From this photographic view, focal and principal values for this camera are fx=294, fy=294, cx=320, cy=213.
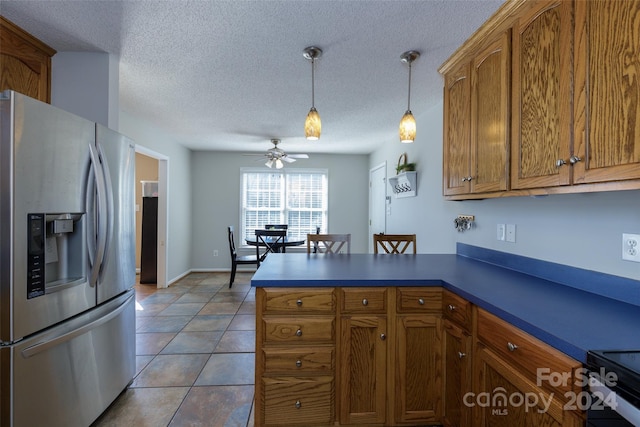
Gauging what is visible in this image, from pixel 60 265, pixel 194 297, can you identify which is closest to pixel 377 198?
pixel 194 297

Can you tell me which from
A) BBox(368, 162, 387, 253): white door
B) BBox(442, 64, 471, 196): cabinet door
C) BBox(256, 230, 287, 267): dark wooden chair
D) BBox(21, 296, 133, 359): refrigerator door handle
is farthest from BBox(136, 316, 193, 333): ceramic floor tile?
BBox(368, 162, 387, 253): white door

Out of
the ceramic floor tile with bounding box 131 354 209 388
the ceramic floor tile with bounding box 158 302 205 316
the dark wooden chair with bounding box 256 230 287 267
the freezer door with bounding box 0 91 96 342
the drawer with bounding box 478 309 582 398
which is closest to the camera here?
the drawer with bounding box 478 309 582 398

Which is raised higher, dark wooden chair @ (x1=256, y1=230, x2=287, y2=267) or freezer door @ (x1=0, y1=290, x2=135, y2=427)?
dark wooden chair @ (x1=256, y1=230, x2=287, y2=267)

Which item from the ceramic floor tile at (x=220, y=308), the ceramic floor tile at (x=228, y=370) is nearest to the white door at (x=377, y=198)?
the ceramic floor tile at (x=220, y=308)

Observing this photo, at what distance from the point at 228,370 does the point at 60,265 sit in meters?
1.38

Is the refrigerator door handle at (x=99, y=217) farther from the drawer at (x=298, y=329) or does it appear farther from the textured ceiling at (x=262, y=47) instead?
the drawer at (x=298, y=329)

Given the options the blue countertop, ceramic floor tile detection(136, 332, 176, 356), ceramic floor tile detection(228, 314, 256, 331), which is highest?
the blue countertop

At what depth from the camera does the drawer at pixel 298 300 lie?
5.02 feet

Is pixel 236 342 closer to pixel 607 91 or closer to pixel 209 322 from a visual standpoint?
pixel 209 322

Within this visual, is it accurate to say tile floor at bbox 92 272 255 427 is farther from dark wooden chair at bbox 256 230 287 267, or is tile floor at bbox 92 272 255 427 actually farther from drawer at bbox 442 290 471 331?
drawer at bbox 442 290 471 331

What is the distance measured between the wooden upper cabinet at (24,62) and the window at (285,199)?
12.2 feet

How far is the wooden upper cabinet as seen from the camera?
1799mm

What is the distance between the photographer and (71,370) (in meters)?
1.50

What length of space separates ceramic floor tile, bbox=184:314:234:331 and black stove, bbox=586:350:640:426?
2.93 m
